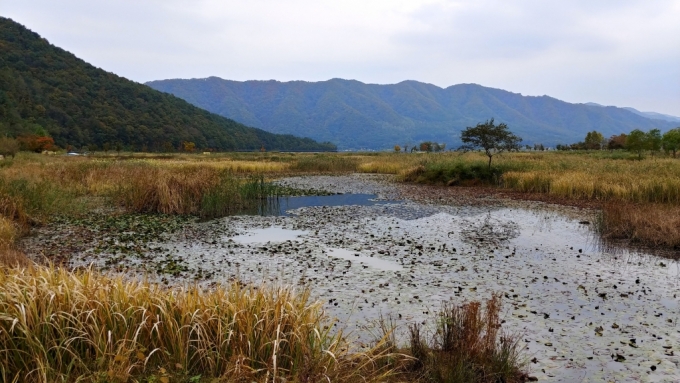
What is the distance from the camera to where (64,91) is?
7819 cm

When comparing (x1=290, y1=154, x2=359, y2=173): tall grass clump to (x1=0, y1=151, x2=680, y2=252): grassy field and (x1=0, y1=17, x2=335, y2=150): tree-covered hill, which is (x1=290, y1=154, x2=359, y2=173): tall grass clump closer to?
(x1=0, y1=151, x2=680, y2=252): grassy field

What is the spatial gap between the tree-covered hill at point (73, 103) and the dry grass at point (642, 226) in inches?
2811

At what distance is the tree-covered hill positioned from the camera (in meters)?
70.9

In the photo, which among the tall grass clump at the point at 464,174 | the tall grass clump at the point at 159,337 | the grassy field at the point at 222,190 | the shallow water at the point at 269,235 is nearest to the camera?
the tall grass clump at the point at 159,337

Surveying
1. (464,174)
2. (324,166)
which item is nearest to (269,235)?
(464,174)

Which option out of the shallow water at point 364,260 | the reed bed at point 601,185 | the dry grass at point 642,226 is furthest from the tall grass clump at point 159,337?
the reed bed at point 601,185

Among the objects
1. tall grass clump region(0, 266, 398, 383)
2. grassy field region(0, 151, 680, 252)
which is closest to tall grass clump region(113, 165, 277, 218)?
grassy field region(0, 151, 680, 252)

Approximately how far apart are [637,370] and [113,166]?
32.7 meters

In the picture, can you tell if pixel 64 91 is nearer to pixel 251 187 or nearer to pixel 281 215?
pixel 251 187

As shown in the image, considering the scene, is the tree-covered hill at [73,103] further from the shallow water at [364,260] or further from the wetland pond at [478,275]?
the shallow water at [364,260]

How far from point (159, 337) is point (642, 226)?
49.3 ft

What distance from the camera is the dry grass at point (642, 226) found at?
43.2 feet

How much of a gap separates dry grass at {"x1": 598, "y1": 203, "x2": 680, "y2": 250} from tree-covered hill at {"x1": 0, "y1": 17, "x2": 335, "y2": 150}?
7140 centimetres

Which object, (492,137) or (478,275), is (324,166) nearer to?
(492,137)
